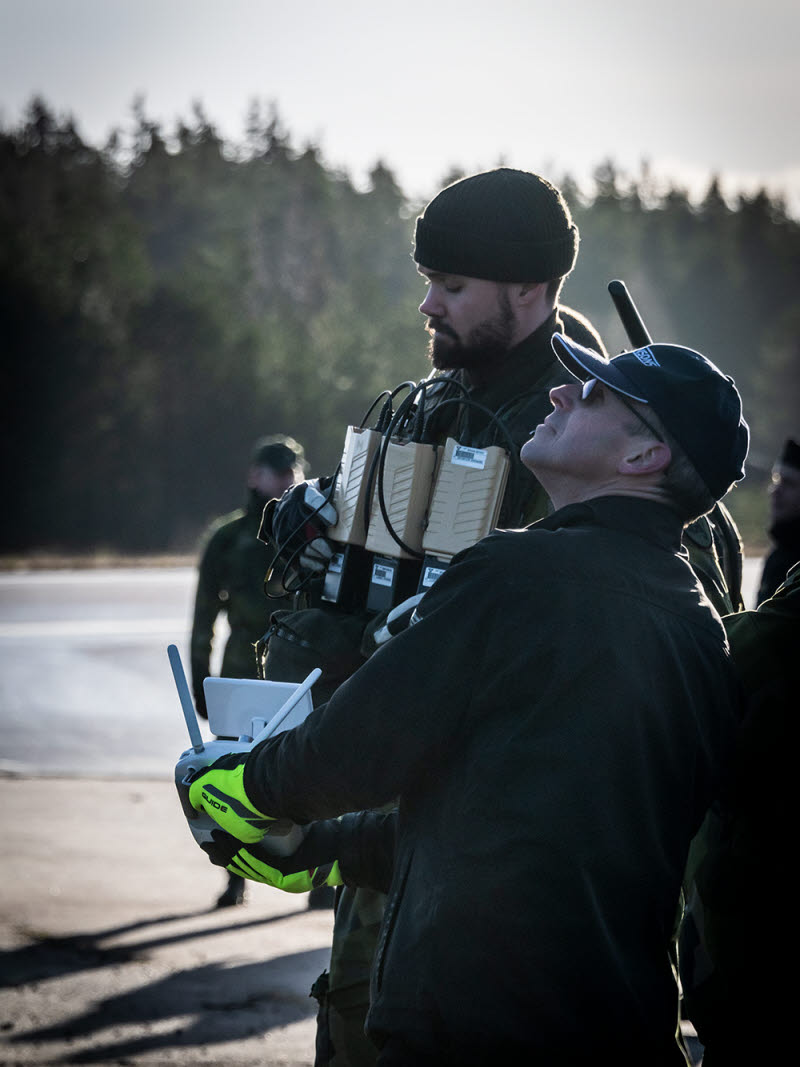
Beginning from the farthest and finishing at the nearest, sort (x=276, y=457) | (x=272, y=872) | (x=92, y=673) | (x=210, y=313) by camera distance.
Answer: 1. (x=210, y=313)
2. (x=92, y=673)
3. (x=276, y=457)
4. (x=272, y=872)

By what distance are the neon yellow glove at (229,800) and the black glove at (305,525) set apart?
933 millimetres

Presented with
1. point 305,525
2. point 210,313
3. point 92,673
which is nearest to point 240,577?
point 305,525

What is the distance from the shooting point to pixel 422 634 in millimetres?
1889

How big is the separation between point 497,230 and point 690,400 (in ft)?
3.61

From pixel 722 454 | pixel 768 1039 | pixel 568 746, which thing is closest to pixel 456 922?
pixel 568 746

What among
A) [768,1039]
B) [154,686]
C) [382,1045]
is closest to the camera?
[382,1045]

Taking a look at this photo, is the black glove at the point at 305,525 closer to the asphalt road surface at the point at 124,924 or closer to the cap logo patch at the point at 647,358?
the cap logo patch at the point at 647,358

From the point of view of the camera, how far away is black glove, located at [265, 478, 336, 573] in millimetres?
3020

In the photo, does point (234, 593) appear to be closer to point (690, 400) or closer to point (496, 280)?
point (496, 280)

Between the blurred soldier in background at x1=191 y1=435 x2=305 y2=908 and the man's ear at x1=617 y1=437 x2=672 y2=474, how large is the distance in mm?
4623

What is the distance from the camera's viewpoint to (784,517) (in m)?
6.69

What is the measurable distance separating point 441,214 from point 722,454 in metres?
1.22

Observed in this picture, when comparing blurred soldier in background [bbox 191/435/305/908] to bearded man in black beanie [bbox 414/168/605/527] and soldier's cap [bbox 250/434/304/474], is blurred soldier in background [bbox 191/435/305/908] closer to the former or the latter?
soldier's cap [bbox 250/434/304/474]

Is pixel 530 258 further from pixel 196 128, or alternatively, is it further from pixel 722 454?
pixel 196 128
